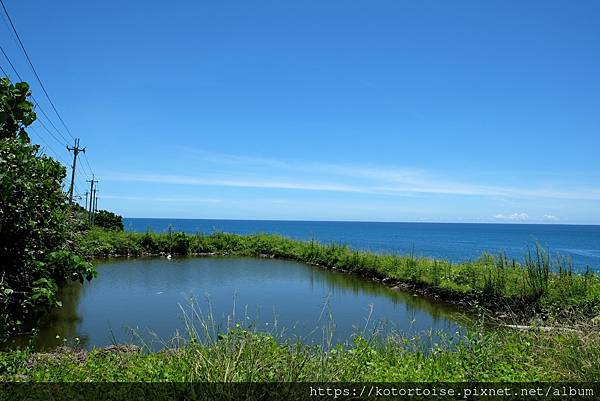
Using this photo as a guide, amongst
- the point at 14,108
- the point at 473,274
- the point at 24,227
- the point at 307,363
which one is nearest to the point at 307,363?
the point at 307,363

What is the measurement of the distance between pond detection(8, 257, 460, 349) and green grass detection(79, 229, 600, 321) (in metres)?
0.86

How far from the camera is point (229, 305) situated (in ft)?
34.4

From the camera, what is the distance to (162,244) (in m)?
23.8

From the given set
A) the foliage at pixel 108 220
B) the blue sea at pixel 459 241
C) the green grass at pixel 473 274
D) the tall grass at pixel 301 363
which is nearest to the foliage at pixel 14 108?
the tall grass at pixel 301 363

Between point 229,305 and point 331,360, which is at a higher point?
point 331,360

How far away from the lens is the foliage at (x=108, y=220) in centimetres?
2931

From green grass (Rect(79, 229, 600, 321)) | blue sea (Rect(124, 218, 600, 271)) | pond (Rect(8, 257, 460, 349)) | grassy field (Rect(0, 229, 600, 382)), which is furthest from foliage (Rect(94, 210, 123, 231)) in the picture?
grassy field (Rect(0, 229, 600, 382))

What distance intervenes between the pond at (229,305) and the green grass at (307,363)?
66 cm

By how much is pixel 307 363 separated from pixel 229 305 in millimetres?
7363

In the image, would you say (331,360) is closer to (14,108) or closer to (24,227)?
(14,108)

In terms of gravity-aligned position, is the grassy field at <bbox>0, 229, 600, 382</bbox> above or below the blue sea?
above

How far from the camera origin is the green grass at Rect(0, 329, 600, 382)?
3.30m

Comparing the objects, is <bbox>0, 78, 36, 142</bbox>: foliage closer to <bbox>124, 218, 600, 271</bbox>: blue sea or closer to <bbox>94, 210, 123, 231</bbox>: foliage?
<bbox>124, 218, 600, 271</bbox>: blue sea

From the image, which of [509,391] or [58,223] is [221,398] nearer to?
[509,391]
